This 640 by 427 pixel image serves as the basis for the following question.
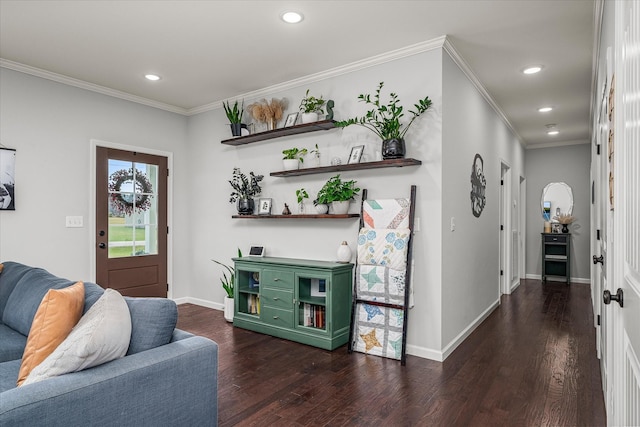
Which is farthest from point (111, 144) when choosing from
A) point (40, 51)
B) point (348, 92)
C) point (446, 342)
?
point (446, 342)

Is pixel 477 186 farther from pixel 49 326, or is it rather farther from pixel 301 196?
pixel 49 326

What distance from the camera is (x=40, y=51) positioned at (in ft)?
11.4

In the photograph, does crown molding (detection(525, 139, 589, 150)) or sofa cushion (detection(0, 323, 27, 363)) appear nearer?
sofa cushion (detection(0, 323, 27, 363))

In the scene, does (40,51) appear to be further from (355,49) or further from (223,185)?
(355,49)

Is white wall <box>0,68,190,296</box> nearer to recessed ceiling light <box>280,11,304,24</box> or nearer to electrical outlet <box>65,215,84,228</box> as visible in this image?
electrical outlet <box>65,215,84,228</box>

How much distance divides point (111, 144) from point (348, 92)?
2779 mm

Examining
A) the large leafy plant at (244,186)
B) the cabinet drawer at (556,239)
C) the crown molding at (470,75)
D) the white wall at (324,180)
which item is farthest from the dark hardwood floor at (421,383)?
the cabinet drawer at (556,239)

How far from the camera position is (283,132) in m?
4.15

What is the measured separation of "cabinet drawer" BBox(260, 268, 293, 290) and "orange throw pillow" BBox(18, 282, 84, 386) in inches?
82.7

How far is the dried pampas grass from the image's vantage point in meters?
4.25

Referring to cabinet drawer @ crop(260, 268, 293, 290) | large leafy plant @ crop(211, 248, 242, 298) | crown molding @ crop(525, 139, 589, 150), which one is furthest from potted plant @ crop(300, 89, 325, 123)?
crown molding @ crop(525, 139, 589, 150)

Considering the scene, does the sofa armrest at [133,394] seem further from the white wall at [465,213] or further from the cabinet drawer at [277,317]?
the white wall at [465,213]

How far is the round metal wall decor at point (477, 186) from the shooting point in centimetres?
416

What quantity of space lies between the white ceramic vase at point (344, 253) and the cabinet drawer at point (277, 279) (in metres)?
0.49
